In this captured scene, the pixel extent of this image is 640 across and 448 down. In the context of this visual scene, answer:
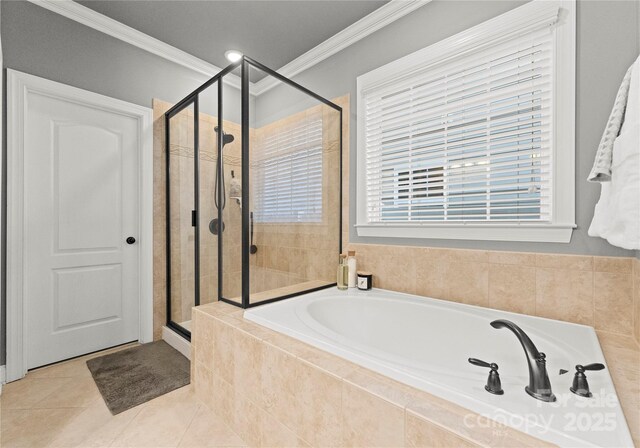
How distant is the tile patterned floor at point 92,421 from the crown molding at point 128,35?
188 centimetres

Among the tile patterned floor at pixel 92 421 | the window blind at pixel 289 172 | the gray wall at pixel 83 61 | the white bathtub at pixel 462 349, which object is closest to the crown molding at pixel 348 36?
the window blind at pixel 289 172

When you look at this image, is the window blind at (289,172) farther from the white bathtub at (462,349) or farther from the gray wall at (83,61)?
the white bathtub at (462,349)

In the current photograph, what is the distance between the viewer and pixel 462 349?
153 centimetres

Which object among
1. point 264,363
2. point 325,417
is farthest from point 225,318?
point 325,417

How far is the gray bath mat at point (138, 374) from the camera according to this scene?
5.72 ft

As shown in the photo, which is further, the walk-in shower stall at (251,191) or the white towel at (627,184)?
the walk-in shower stall at (251,191)

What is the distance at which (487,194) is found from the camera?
5.42 ft

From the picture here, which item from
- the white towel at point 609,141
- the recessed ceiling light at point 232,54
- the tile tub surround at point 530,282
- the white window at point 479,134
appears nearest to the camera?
the white towel at point 609,141

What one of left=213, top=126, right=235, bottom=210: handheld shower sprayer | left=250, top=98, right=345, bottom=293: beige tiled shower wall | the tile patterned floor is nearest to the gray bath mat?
the tile patterned floor

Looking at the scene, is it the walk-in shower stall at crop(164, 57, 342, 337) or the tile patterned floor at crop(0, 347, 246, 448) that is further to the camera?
the walk-in shower stall at crop(164, 57, 342, 337)

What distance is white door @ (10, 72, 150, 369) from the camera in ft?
6.69

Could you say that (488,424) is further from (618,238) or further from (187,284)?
(187,284)

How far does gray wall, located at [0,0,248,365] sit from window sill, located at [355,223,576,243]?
1.22 m

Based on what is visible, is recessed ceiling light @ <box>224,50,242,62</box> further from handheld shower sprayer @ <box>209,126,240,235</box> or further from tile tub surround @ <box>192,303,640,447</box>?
tile tub surround @ <box>192,303,640,447</box>
